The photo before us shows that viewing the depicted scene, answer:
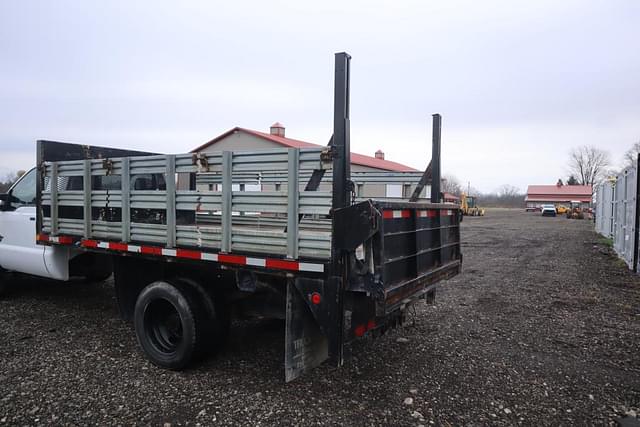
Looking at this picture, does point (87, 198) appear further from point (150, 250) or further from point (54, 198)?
point (150, 250)

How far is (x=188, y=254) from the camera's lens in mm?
3859

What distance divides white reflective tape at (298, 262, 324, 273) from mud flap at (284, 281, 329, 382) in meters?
0.20

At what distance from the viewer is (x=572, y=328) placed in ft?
18.4

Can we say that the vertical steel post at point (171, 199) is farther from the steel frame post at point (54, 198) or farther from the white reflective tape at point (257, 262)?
the steel frame post at point (54, 198)

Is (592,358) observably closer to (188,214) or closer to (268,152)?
(268,152)

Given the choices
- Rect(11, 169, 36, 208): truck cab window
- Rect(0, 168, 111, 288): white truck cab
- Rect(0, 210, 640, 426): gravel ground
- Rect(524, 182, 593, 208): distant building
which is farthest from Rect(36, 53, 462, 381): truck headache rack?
Rect(524, 182, 593, 208): distant building

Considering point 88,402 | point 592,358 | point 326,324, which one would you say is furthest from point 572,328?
point 88,402

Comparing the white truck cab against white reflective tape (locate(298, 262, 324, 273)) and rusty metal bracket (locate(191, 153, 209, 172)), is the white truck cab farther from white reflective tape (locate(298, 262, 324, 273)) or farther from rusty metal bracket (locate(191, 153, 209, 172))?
white reflective tape (locate(298, 262, 324, 273))

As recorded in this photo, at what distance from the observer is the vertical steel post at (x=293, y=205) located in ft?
10.7

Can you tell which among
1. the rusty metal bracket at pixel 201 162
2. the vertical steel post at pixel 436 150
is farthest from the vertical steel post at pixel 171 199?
the vertical steel post at pixel 436 150

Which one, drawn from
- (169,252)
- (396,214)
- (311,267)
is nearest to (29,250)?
(169,252)

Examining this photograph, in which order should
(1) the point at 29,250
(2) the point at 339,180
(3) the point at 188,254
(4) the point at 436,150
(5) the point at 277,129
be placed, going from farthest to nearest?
1. (5) the point at 277,129
2. (1) the point at 29,250
3. (4) the point at 436,150
4. (3) the point at 188,254
5. (2) the point at 339,180

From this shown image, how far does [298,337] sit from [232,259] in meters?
0.83

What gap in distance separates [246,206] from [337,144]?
94 centimetres
